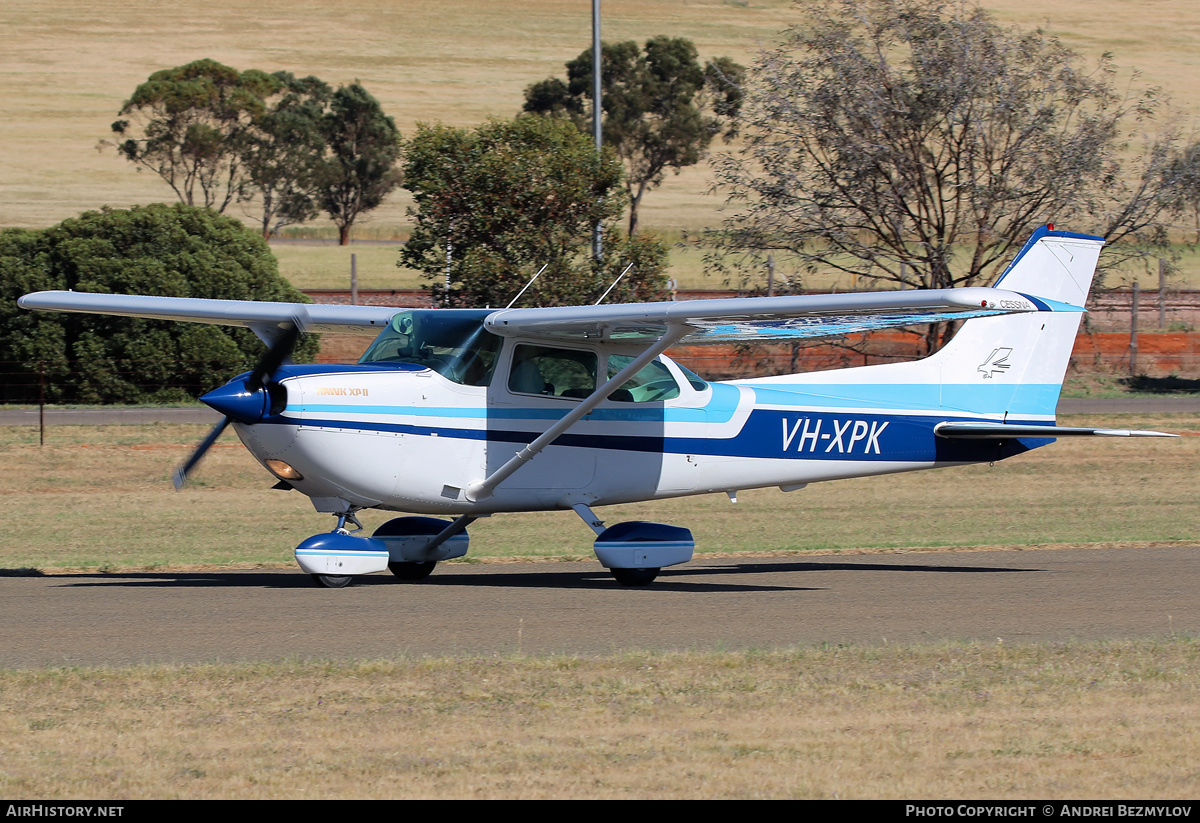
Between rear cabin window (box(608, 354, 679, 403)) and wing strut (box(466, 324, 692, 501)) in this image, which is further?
rear cabin window (box(608, 354, 679, 403))

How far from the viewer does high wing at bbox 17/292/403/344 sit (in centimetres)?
1248

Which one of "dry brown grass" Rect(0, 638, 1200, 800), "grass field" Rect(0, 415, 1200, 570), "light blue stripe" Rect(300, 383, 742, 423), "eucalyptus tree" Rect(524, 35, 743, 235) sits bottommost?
"grass field" Rect(0, 415, 1200, 570)

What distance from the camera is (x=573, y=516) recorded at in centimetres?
1930

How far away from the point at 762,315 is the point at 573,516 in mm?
9018

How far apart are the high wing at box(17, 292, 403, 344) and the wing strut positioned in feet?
6.15

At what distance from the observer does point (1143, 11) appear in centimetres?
11512

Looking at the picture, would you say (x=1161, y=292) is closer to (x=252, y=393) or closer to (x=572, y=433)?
(x=572, y=433)

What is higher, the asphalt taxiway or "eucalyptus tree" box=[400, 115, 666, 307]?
"eucalyptus tree" box=[400, 115, 666, 307]

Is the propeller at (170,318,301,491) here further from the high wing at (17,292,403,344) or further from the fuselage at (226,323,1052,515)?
the high wing at (17,292,403,344)

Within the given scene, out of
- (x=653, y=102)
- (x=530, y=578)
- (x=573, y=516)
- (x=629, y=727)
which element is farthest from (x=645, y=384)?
(x=653, y=102)

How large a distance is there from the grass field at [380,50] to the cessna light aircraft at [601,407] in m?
58.8

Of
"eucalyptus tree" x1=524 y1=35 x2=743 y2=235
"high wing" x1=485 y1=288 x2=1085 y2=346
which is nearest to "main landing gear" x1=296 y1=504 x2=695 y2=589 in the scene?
"high wing" x1=485 y1=288 x2=1085 y2=346

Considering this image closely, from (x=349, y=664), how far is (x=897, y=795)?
143 inches
